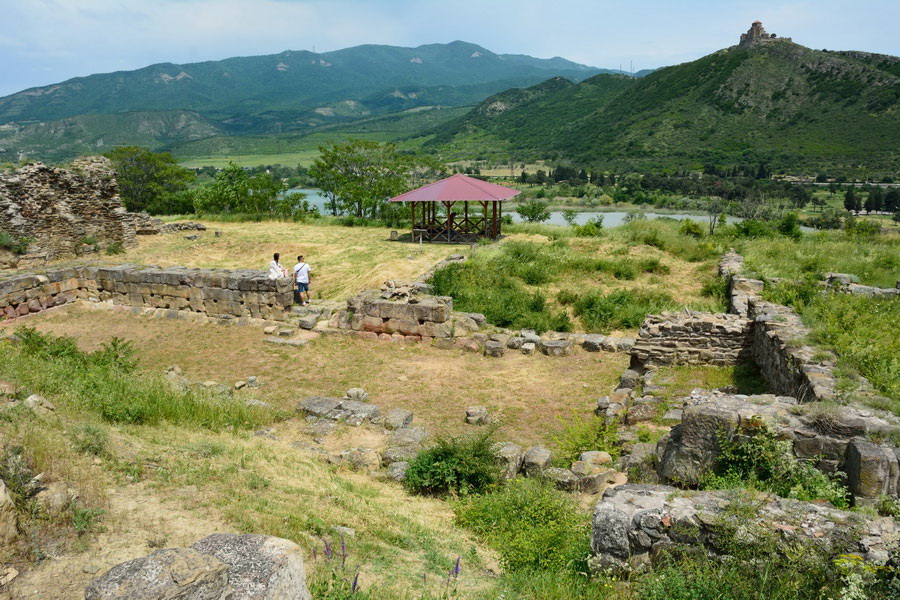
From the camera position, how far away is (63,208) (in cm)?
2100

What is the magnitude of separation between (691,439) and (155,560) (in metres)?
4.56

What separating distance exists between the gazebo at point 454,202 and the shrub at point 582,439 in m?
14.2

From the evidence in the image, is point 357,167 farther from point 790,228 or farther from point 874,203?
point 874,203

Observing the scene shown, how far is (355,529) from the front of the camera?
4.62 meters

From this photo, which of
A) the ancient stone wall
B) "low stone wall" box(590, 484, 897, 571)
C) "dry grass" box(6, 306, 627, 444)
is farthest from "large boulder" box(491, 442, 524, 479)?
the ancient stone wall

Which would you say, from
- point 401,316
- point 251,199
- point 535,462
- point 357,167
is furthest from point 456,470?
point 357,167

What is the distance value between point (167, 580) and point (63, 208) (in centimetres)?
2332

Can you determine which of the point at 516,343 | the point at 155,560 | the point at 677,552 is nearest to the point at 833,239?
the point at 516,343

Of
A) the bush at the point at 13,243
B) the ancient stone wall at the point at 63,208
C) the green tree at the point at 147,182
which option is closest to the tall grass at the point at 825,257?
the bush at the point at 13,243

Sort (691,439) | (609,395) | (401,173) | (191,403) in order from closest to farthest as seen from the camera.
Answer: (691,439)
(191,403)
(609,395)
(401,173)

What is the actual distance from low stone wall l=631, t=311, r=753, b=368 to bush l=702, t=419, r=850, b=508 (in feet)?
16.3

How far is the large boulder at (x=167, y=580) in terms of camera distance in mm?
2646

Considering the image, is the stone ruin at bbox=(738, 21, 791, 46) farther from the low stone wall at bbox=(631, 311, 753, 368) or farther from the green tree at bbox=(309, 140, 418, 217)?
the low stone wall at bbox=(631, 311, 753, 368)

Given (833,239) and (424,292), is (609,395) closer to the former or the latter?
(424,292)
